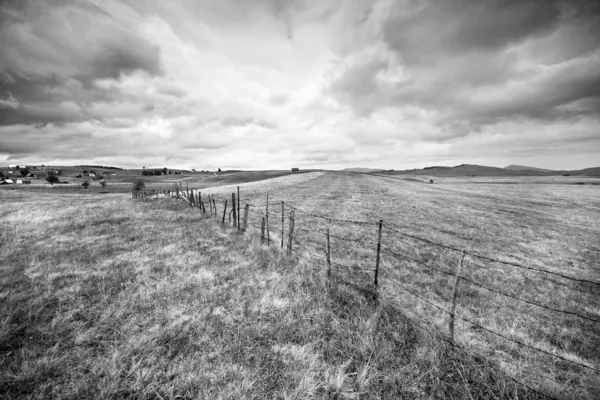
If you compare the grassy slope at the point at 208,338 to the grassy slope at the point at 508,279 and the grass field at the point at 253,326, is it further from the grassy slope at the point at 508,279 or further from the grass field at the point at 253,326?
the grassy slope at the point at 508,279

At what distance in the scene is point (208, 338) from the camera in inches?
216

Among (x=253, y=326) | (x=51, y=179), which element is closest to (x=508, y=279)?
(x=253, y=326)

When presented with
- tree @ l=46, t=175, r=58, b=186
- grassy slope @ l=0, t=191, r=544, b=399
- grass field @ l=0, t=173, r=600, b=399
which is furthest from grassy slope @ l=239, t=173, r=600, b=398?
tree @ l=46, t=175, r=58, b=186

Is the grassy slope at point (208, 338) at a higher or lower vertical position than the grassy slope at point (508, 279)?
higher

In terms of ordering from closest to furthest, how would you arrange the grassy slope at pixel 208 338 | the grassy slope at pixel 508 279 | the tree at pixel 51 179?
1. the grassy slope at pixel 208 338
2. the grassy slope at pixel 508 279
3. the tree at pixel 51 179

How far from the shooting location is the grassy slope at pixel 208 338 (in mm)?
4348

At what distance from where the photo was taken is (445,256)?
44.1ft

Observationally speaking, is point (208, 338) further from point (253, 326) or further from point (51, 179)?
point (51, 179)

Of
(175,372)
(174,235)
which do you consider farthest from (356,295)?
(174,235)

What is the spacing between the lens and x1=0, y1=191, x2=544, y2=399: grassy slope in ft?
14.3

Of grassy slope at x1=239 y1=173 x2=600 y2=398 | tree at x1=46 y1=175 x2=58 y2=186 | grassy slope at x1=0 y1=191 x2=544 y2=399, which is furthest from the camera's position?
tree at x1=46 y1=175 x2=58 y2=186

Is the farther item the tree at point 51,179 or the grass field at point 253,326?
the tree at point 51,179

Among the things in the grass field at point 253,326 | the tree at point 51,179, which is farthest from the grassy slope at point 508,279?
the tree at point 51,179

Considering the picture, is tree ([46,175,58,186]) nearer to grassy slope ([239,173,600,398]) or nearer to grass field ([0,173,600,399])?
grass field ([0,173,600,399])
